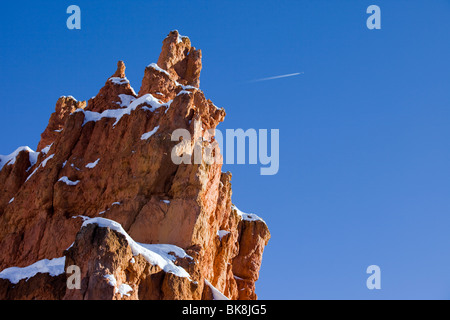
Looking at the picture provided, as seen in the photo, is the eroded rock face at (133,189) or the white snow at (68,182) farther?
the white snow at (68,182)

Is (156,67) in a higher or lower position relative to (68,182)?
higher

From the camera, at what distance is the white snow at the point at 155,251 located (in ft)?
174

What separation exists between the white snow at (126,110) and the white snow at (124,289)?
2497 cm

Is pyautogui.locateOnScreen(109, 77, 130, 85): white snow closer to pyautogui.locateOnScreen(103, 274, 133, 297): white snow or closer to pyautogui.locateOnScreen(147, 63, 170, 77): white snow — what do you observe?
pyautogui.locateOnScreen(147, 63, 170, 77): white snow

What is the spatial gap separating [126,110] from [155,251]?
19.7 meters

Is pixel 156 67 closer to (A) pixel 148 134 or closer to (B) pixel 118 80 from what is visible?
(B) pixel 118 80

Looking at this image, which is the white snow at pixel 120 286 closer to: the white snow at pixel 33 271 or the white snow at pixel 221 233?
the white snow at pixel 33 271

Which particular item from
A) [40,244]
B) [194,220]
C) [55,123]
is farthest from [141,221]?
[55,123]

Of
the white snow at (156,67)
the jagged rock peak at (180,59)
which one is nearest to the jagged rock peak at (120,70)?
the jagged rock peak at (180,59)

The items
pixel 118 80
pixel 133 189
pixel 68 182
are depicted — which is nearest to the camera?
pixel 133 189

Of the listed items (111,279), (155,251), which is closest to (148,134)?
(155,251)

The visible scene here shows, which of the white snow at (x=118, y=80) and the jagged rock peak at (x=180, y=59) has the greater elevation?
the jagged rock peak at (x=180, y=59)

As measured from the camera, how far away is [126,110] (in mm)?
75938
